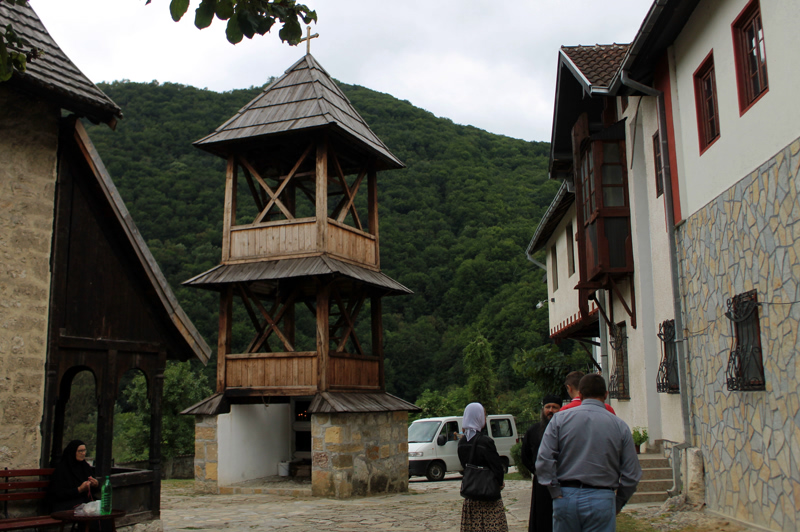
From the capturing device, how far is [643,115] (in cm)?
1224

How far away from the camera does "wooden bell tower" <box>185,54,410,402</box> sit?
17.0m

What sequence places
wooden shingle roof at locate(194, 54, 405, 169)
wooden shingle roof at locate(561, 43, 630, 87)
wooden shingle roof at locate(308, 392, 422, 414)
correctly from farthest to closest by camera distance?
1. wooden shingle roof at locate(194, 54, 405, 169)
2. wooden shingle roof at locate(308, 392, 422, 414)
3. wooden shingle roof at locate(561, 43, 630, 87)

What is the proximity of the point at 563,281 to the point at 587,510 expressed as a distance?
53.0ft

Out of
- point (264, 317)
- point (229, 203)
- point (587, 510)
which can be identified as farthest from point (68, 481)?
point (229, 203)

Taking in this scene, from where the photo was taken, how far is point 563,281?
20.8 m

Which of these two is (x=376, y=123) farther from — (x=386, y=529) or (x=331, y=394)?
(x=386, y=529)

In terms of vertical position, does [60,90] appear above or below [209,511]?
above

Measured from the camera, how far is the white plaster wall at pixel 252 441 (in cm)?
1736

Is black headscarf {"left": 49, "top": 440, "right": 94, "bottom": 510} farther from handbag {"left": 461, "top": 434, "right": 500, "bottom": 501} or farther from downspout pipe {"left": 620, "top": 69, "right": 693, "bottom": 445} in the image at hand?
downspout pipe {"left": 620, "top": 69, "right": 693, "bottom": 445}

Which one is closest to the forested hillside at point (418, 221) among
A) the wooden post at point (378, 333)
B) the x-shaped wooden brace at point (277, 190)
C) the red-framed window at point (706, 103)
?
the wooden post at point (378, 333)

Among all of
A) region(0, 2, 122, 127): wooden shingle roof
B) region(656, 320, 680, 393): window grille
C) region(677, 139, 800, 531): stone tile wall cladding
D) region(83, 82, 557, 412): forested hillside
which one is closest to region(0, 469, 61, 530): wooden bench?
region(0, 2, 122, 127): wooden shingle roof

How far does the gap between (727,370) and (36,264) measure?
799 cm

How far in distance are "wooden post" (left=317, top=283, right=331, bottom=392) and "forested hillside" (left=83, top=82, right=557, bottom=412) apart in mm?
25176

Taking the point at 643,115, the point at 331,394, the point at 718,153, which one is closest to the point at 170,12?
the point at 718,153
